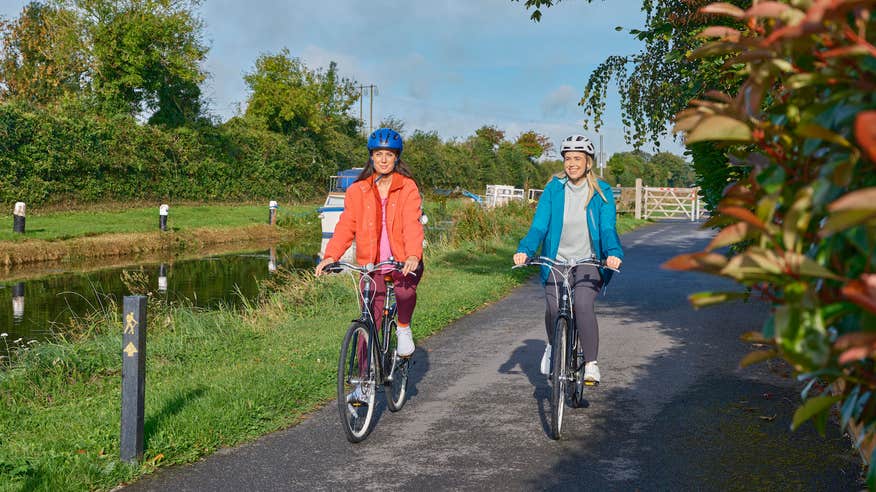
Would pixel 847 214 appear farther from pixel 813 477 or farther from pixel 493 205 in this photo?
pixel 493 205

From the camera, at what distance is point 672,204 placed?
40625mm

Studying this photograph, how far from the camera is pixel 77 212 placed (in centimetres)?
2864

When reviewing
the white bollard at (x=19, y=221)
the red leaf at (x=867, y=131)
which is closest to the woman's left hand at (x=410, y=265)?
the red leaf at (x=867, y=131)

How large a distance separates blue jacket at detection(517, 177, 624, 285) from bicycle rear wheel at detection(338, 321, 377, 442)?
138 centimetres

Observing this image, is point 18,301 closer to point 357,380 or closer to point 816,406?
point 357,380

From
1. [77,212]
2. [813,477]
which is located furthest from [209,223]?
[813,477]

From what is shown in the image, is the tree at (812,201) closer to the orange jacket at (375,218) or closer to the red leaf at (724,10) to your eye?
the red leaf at (724,10)

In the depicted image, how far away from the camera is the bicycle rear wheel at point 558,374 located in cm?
551

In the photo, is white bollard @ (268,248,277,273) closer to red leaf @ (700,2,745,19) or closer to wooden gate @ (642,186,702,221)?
red leaf @ (700,2,745,19)

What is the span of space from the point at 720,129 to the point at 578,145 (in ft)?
14.6

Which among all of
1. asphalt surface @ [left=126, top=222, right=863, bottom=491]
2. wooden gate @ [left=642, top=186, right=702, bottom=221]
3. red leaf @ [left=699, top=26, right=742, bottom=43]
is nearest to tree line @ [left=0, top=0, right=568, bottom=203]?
wooden gate @ [left=642, top=186, right=702, bottom=221]

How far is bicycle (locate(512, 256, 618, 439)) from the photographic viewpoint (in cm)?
554

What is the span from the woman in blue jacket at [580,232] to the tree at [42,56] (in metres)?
32.0

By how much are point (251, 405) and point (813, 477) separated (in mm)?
3864
